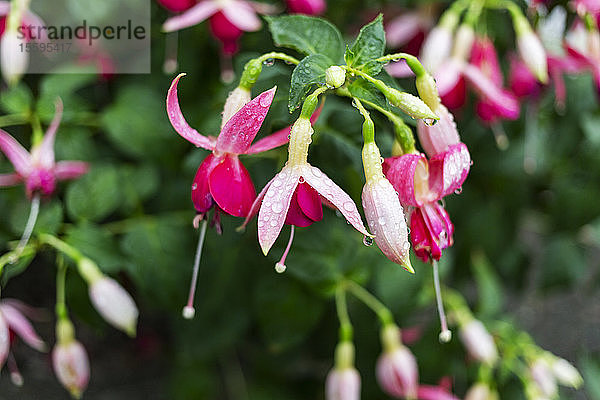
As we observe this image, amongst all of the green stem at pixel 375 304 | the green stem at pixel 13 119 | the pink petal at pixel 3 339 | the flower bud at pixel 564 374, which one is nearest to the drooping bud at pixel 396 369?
the green stem at pixel 375 304

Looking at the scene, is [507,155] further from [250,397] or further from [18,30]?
[18,30]

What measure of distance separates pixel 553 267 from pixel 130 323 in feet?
2.55

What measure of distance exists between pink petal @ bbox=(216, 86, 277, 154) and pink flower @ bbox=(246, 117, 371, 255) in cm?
3

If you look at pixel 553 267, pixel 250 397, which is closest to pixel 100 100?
pixel 250 397

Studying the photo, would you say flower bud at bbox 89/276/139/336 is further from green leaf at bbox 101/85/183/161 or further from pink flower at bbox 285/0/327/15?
pink flower at bbox 285/0/327/15

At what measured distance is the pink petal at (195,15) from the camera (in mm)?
721

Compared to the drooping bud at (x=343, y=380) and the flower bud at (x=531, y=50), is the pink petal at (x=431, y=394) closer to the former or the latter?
the drooping bud at (x=343, y=380)

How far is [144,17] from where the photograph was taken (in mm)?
900

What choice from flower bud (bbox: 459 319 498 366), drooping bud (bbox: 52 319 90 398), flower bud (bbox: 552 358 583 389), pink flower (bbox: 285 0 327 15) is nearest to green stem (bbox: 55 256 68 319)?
drooping bud (bbox: 52 319 90 398)

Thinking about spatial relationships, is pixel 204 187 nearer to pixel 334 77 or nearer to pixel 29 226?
pixel 334 77

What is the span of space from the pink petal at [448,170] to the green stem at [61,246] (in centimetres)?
43

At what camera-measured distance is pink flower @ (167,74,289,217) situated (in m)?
0.47

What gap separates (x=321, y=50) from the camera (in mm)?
542

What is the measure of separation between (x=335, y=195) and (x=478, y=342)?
486 millimetres
